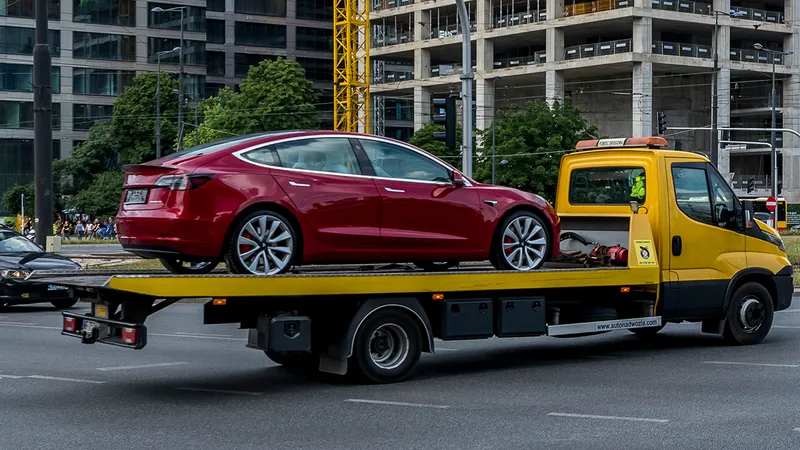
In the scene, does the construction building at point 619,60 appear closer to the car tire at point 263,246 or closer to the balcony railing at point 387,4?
the balcony railing at point 387,4

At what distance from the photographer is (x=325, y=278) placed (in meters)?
10.8

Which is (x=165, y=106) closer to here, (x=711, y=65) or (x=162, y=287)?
(x=711, y=65)

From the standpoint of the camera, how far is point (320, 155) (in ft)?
37.7

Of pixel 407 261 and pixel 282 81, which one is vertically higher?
pixel 282 81

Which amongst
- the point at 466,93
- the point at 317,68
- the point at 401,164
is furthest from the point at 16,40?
the point at 401,164

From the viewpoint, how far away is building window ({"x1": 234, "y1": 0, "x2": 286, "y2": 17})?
10094 cm

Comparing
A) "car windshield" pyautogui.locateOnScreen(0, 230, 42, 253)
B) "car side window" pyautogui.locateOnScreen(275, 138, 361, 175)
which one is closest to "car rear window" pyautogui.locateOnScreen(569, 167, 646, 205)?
"car side window" pyautogui.locateOnScreen(275, 138, 361, 175)

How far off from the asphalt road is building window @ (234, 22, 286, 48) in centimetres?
8758

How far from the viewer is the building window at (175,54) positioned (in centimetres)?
9088

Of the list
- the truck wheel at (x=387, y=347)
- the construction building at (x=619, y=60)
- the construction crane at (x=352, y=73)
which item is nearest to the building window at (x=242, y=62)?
the construction crane at (x=352, y=73)

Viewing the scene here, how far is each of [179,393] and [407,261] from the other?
258 cm

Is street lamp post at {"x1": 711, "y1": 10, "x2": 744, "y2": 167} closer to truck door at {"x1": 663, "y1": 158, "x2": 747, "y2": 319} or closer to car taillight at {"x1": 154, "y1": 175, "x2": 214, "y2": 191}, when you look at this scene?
truck door at {"x1": 663, "y1": 158, "x2": 747, "y2": 319}

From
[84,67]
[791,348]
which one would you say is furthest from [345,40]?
[791,348]

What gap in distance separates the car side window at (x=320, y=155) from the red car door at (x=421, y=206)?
22 centimetres
